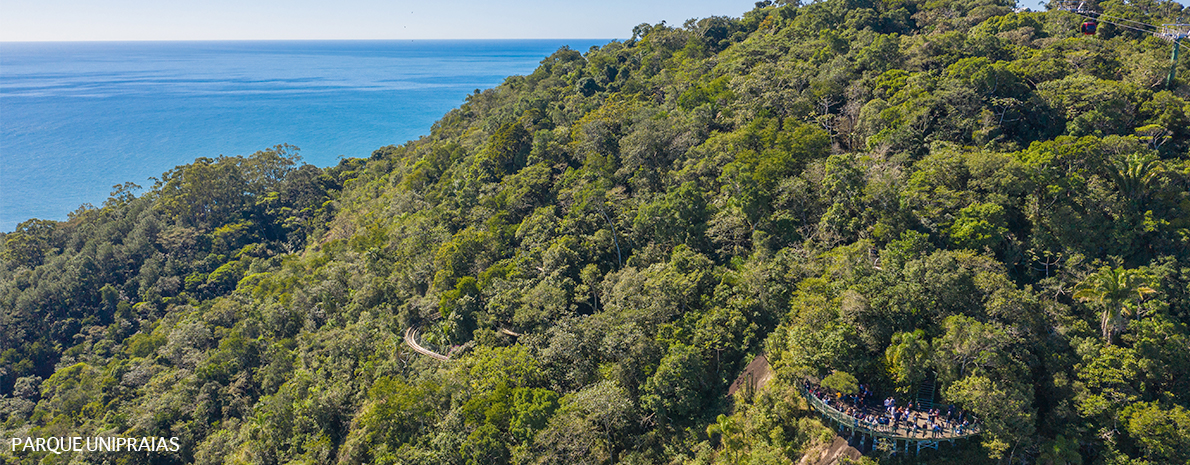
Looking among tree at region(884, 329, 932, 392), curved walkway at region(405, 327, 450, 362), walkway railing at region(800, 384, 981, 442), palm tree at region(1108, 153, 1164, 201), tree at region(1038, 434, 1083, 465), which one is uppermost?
palm tree at region(1108, 153, 1164, 201)

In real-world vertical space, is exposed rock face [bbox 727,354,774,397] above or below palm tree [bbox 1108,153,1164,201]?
below

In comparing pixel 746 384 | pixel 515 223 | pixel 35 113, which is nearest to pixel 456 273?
pixel 515 223

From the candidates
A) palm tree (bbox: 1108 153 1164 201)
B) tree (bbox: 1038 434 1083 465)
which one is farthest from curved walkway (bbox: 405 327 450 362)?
palm tree (bbox: 1108 153 1164 201)

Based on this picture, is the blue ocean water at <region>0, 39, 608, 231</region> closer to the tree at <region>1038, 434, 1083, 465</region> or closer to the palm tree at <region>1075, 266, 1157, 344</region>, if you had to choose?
the tree at <region>1038, 434, 1083, 465</region>

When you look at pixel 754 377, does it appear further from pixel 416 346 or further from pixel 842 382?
pixel 416 346

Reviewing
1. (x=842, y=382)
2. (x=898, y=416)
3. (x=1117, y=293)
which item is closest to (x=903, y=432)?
(x=898, y=416)

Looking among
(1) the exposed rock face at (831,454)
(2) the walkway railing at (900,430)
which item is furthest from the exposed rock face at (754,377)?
(2) the walkway railing at (900,430)

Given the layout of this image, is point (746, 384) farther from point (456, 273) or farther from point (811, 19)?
point (811, 19)

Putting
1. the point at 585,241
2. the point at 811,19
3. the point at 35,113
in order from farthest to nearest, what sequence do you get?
the point at 35,113, the point at 811,19, the point at 585,241
